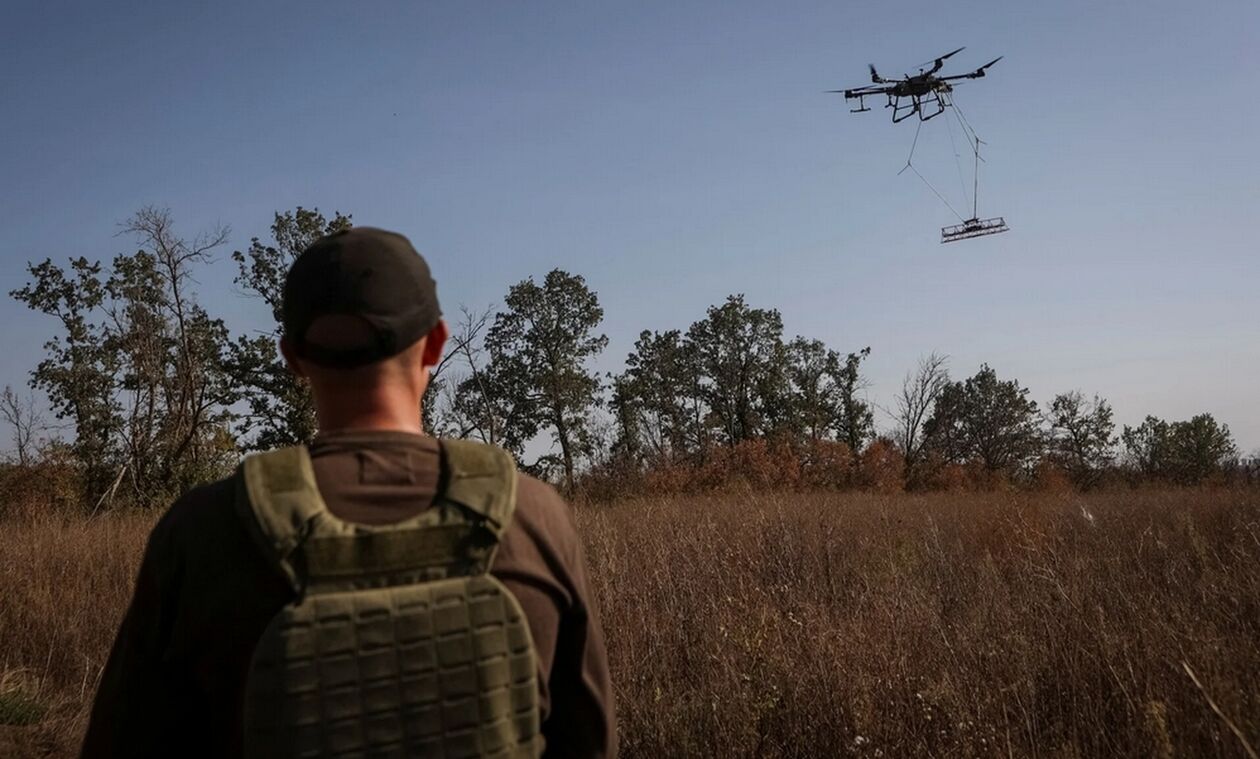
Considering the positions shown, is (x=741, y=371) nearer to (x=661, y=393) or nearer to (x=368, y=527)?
(x=661, y=393)

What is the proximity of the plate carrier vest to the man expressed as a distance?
1.6 inches

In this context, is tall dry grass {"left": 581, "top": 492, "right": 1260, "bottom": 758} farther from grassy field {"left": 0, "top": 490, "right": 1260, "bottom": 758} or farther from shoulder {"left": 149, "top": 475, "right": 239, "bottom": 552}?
shoulder {"left": 149, "top": 475, "right": 239, "bottom": 552}

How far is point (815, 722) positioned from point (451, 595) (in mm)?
3267

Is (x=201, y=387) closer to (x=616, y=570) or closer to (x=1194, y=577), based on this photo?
(x=616, y=570)

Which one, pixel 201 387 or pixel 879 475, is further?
pixel 879 475

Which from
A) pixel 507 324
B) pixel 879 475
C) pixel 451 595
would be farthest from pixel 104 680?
pixel 507 324

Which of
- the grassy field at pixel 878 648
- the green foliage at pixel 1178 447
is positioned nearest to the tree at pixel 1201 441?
the green foliage at pixel 1178 447

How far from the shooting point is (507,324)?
4372 centimetres

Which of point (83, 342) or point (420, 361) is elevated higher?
point (83, 342)

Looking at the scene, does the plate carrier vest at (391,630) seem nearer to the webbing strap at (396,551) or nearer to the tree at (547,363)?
the webbing strap at (396,551)

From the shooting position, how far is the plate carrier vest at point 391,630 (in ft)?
4.19

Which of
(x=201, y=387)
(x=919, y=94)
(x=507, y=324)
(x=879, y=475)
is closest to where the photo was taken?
(x=919, y=94)

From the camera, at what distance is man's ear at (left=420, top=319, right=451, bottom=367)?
1549mm

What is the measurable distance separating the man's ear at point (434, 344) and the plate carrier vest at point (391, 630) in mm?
206
